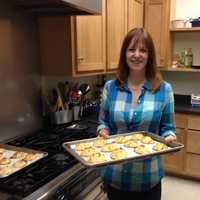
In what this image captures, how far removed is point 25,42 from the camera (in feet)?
5.93

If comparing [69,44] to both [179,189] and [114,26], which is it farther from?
[179,189]

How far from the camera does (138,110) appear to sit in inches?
53.6

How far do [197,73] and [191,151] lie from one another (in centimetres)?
94

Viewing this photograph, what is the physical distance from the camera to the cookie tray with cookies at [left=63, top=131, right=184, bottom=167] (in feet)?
4.03

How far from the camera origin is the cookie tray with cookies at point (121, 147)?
1.23 metres

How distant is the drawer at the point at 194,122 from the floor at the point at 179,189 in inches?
23.3

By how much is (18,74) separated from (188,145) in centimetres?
189

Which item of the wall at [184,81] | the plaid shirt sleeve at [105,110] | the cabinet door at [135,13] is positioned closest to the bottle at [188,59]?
the wall at [184,81]

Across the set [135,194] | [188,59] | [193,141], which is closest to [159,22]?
[188,59]

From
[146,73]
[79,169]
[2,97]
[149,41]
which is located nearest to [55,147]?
[79,169]

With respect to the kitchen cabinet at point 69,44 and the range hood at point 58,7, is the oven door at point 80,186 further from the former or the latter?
the range hood at point 58,7

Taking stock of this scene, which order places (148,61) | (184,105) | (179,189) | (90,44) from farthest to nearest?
(184,105), (179,189), (90,44), (148,61)

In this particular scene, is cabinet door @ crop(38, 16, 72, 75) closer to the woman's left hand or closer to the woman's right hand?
the woman's right hand

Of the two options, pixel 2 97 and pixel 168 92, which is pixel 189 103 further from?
pixel 2 97
